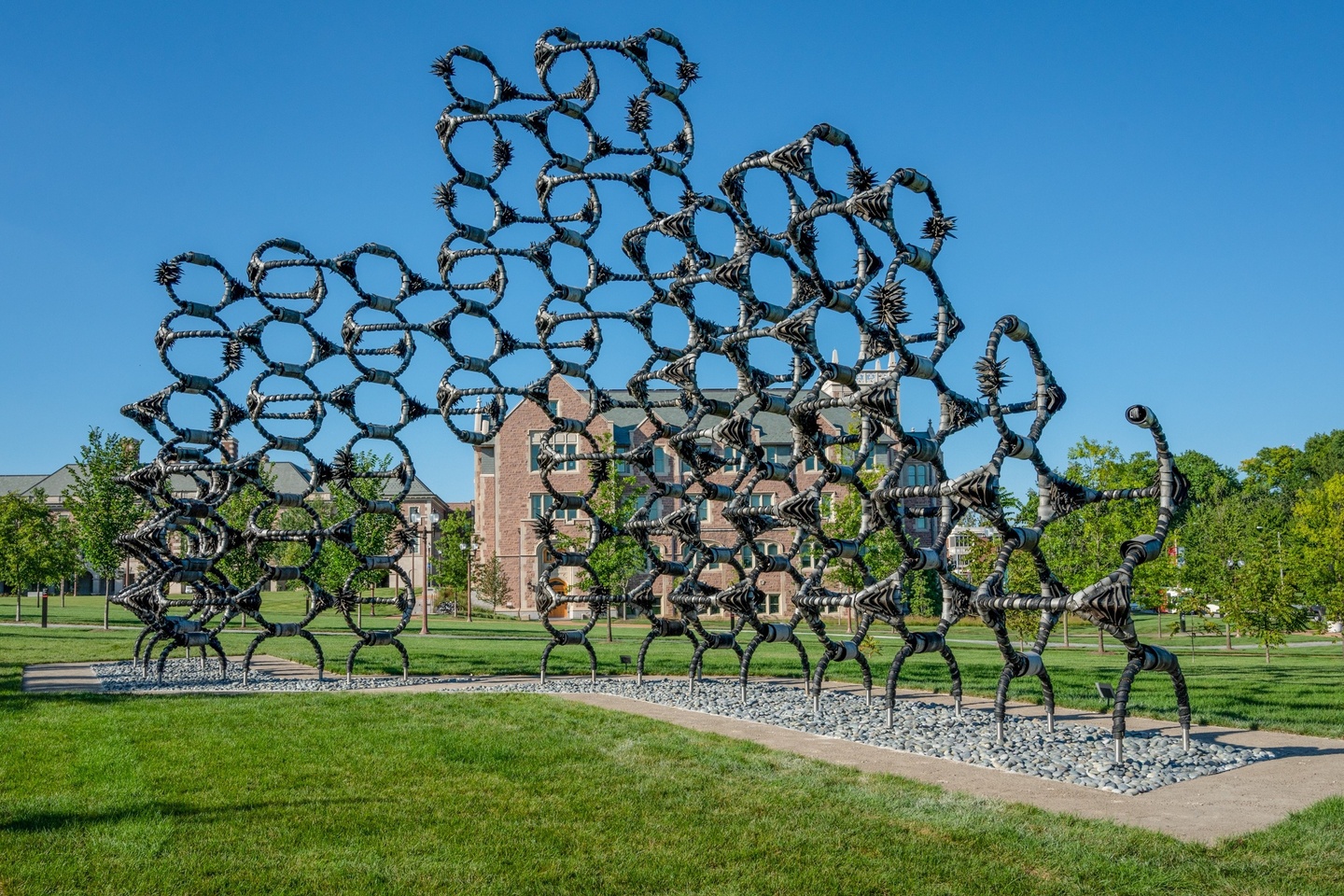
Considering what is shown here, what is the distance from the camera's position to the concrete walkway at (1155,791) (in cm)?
729

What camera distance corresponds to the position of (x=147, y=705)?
12.9 meters

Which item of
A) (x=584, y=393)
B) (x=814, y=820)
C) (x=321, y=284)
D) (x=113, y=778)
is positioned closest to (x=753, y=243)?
(x=814, y=820)

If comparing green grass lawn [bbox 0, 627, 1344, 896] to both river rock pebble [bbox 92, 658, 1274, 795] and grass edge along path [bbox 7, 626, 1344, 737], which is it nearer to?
river rock pebble [bbox 92, 658, 1274, 795]

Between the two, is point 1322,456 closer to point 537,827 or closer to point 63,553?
point 63,553

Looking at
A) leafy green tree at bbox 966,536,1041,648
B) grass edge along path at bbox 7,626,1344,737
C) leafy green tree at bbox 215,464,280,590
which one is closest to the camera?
grass edge along path at bbox 7,626,1344,737

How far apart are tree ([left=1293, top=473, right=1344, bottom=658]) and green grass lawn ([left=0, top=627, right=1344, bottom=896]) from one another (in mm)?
22653

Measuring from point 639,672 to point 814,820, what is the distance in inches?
344

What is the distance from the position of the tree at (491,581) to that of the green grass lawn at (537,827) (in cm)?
4053

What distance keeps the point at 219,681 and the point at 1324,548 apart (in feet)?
107

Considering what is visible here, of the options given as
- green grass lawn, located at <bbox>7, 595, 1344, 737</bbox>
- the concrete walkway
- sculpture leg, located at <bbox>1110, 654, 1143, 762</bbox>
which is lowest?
green grass lawn, located at <bbox>7, 595, 1344, 737</bbox>

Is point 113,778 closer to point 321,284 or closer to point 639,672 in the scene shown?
point 639,672

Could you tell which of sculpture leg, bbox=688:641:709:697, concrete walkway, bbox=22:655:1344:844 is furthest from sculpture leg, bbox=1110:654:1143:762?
sculpture leg, bbox=688:641:709:697

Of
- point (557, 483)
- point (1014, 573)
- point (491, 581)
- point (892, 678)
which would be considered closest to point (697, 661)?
point (892, 678)

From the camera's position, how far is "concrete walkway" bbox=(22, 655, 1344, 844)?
287 inches
